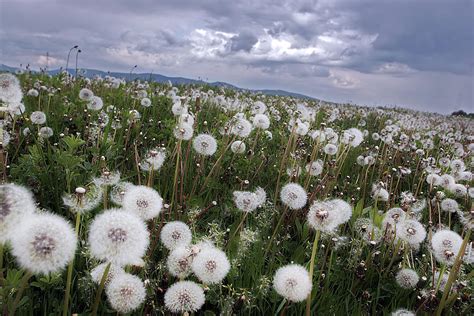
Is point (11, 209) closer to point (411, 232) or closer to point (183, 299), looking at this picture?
point (183, 299)

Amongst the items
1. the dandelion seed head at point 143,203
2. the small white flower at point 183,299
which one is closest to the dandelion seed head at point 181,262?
the small white flower at point 183,299

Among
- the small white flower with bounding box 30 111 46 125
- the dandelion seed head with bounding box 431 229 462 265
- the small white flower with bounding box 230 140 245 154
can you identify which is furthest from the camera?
the small white flower with bounding box 230 140 245 154

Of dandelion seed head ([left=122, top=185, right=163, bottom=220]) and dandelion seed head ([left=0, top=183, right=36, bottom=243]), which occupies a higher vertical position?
dandelion seed head ([left=0, top=183, right=36, bottom=243])

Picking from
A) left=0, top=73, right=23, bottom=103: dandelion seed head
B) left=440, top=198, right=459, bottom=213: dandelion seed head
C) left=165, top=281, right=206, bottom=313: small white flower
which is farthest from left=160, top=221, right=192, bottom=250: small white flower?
left=440, top=198, right=459, bottom=213: dandelion seed head

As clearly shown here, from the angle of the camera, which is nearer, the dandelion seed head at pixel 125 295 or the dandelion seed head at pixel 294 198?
the dandelion seed head at pixel 125 295

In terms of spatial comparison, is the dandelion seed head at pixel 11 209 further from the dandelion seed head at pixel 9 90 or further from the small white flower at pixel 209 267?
the dandelion seed head at pixel 9 90

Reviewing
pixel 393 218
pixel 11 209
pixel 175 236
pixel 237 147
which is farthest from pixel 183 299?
pixel 237 147

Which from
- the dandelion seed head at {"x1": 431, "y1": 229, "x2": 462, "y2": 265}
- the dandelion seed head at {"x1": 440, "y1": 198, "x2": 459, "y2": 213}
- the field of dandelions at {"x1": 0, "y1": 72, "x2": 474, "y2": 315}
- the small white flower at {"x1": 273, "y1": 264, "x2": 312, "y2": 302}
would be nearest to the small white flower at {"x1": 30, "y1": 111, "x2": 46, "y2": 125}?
the field of dandelions at {"x1": 0, "y1": 72, "x2": 474, "y2": 315}

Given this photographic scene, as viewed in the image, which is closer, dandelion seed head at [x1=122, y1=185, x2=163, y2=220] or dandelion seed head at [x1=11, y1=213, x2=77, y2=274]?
dandelion seed head at [x1=11, y1=213, x2=77, y2=274]

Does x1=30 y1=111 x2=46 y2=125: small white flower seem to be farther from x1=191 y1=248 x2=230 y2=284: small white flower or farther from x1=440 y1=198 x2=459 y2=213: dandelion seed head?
x1=440 y1=198 x2=459 y2=213: dandelion seed head

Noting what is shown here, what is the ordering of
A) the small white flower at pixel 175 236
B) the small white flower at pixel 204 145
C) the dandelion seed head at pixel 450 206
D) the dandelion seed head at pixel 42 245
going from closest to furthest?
the dandelion seed head at pixel 42 245 < the small white flower at pixel 175 236 < the small white flower at pixel 204 145 < the dandelion seed head at pixel 450 206

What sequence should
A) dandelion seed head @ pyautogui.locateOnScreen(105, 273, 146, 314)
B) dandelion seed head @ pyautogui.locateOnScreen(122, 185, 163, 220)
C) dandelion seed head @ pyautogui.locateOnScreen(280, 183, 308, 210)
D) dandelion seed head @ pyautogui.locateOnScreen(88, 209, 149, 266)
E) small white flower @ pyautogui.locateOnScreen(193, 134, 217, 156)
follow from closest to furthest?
dandelion seed head @ pyautogui.locateOnScreen(88, 209, 149, 266), dandelion seed head @ pyautogui.locateOnScreen(105, 273, 146, 314), dandelion seed head @ pyautogui.locateOnScreen(122, 185, 163, 220), dandelion seed head @ pyautogui.locateOnScreen(280, 183, 308, 210), small white flower @ pyautogui.locateOnScreen(193, 134, 217, 156)

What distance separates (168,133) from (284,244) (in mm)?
2761

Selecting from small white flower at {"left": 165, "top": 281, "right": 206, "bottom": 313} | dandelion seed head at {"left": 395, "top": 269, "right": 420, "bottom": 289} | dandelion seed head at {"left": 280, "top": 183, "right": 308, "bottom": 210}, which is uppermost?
dandelion seed head at {"left": 280, "top": 183, "right": 308, "bottom": 210}
